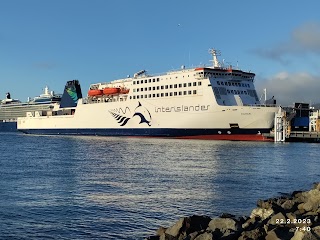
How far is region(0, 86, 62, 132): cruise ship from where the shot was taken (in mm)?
93938

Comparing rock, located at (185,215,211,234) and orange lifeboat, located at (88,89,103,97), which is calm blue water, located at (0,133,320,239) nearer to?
rock, located at (185,215,211,234)

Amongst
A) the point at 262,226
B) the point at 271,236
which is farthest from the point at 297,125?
the point at 271,236

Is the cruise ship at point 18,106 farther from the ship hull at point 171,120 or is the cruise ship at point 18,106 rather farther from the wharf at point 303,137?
the wharf at point 303,137

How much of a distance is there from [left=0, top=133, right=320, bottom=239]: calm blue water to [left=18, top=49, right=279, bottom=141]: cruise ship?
21.6 metres

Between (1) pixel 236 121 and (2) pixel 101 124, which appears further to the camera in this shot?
(2) pixel 101 124

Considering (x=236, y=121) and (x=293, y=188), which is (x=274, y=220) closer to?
(x=293, y=188)

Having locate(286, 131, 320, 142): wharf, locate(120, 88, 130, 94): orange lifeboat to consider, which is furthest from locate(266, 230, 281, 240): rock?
locate(120, 88, 130, 94): orange lifeboat

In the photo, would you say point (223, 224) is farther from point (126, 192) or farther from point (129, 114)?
point (129, 114)

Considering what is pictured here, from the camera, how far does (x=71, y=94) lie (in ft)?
249

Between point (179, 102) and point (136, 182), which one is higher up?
point (179, 102)

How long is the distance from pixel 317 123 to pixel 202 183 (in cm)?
4424

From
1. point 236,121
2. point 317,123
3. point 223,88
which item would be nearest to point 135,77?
point 223,88

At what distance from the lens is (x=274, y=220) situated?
8.52 meters

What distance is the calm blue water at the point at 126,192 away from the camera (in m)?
11.0
